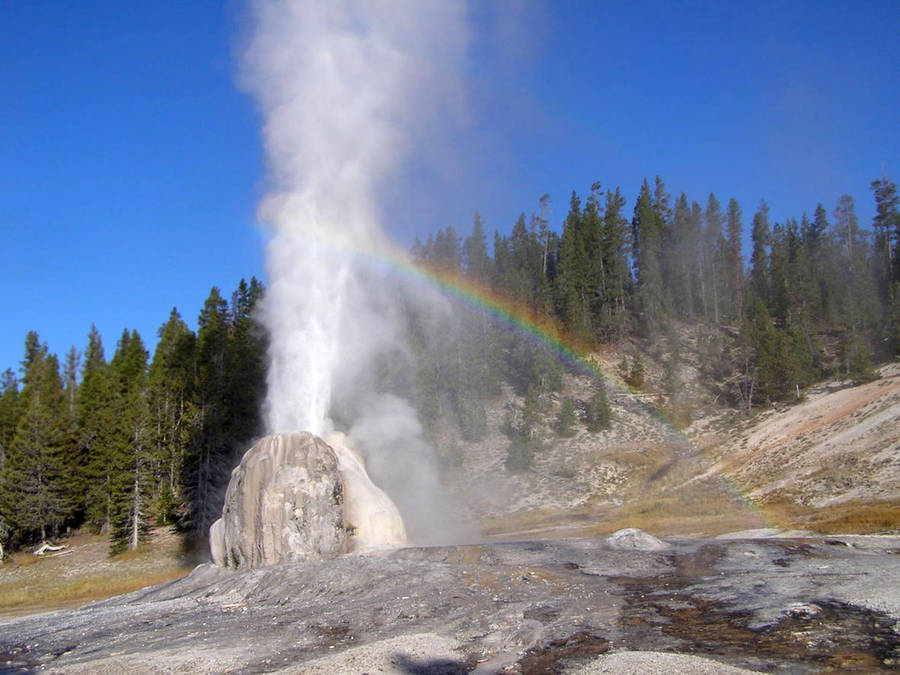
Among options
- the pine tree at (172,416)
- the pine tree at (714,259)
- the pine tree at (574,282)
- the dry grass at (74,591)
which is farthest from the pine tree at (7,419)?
the pine tree at (714,259)

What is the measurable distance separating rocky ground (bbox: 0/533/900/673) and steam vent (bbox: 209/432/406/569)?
5.44 feet

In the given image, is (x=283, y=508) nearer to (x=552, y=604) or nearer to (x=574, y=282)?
(x=552, y=604)

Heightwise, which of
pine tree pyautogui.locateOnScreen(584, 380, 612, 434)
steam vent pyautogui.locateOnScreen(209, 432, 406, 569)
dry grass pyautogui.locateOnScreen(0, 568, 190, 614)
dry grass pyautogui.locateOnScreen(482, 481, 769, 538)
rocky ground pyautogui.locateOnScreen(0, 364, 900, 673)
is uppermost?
pine tree pyautogui.locateOnScreen(584, 380, 612, 434)

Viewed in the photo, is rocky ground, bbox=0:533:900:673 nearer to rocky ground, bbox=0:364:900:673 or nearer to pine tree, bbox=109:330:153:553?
rocky ground, bbox=0:364:900:673

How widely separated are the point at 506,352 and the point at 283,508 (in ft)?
152

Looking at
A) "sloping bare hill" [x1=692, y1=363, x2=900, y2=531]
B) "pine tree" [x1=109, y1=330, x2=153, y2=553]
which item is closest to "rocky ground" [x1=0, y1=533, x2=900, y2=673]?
"sloping bare hill" [x1=692, y1=363, x2=900, y2=531]

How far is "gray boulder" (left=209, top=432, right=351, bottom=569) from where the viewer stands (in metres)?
21.8

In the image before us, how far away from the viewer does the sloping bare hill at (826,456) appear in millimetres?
31122

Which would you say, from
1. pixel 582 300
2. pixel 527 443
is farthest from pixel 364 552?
pixel 582 300

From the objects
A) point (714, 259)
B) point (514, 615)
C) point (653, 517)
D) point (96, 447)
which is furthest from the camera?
point (714, 259)

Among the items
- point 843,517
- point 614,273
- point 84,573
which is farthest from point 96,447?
point 614,273

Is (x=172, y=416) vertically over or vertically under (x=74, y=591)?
over

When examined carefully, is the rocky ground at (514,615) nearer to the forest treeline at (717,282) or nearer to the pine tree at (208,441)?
the pine tree at (208,441)

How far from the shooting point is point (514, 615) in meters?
14.1
